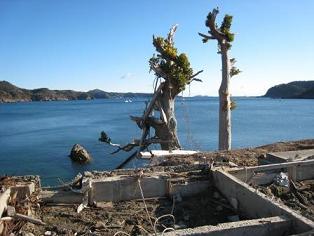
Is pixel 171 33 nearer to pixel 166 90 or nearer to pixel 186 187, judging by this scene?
pixel 166 90

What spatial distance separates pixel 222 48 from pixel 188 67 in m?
1.88

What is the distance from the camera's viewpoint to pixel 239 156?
46.2ft

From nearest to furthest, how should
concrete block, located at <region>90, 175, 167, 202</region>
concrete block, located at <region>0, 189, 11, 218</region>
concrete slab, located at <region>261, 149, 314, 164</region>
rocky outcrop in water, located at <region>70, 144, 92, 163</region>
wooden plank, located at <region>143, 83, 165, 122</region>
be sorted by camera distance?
concrete block, located at <region>0, 189, 11, 218</region> → concrete block, located at <region>90, 175, 167, 202</region> → concrete slab, located at <region>261, 149, 314, 164</region> → wooden plank, located at <region>143, 83, 165, 122</region> → rocky outcrop in water, located at <region>70, 144, 92, 163</region>

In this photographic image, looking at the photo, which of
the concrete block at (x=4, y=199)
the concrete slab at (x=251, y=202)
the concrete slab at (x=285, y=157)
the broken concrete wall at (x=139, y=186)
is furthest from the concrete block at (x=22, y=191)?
the concrete slab at (x=285, y=157)

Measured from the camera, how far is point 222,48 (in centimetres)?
2145

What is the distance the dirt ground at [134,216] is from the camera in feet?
28.6

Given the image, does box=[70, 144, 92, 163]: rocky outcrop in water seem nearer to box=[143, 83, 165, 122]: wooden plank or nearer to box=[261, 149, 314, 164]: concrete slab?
box=[143, 83, 165, 122]: wooden plank

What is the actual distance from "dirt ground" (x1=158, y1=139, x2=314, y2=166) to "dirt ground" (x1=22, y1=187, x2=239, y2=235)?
8.89 ft

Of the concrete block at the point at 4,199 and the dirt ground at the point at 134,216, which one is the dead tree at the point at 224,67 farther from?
the concrete block at the point at 4,199

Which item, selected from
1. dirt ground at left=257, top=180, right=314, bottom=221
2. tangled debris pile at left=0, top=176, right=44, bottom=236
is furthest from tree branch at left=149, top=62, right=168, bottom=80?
tangled debris pile at left=0, top=176, right=44, bottom=236

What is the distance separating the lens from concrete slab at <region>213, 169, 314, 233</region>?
7382 mm

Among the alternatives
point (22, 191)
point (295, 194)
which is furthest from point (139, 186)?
point (295, 194)

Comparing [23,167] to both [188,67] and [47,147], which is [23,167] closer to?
[47,147]

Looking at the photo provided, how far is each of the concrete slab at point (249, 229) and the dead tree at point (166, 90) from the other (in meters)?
13.5
